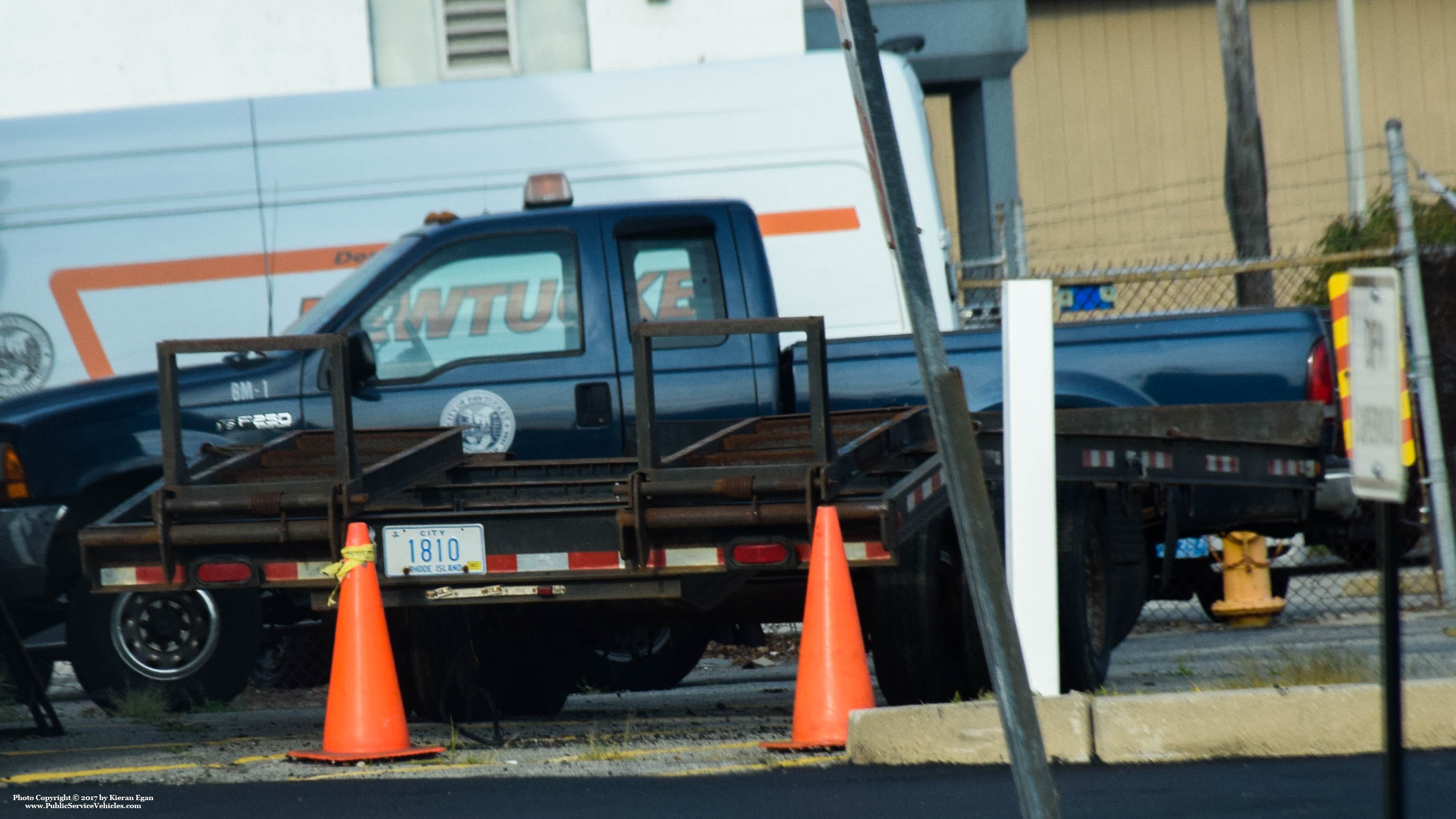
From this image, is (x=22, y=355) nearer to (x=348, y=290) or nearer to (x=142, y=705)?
(x=142, y=705)

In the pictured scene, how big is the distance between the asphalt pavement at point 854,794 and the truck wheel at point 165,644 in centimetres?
195

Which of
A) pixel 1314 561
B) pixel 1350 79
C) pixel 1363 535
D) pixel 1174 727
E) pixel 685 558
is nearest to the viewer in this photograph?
pixel 1174 727

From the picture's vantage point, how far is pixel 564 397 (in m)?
7.57

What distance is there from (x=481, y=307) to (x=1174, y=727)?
3456 mm

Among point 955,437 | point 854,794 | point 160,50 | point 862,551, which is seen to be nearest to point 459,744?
point 862,551

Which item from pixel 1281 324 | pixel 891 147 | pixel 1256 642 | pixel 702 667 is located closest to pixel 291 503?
pixel 891 147

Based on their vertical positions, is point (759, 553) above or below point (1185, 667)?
above

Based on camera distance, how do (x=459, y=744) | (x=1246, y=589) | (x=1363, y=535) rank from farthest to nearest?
(x=1246, y=589), (x=1363, y=535), (x=459, y=744)

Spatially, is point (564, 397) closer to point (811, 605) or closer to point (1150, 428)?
point (811, 605)

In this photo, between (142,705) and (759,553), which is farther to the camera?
(142,705)

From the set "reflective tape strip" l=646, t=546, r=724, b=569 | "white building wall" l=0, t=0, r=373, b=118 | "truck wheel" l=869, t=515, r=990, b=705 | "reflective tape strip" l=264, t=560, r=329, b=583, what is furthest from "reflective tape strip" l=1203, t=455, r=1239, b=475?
"white building wall" l=0, t=0, r=373, b=118

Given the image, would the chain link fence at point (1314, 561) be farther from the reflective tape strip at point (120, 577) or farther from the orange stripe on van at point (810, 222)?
the reflective tape strip at point (120, 577)

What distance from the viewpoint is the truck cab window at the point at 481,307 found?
7.59 meters

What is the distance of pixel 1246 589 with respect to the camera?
35.3 feet
